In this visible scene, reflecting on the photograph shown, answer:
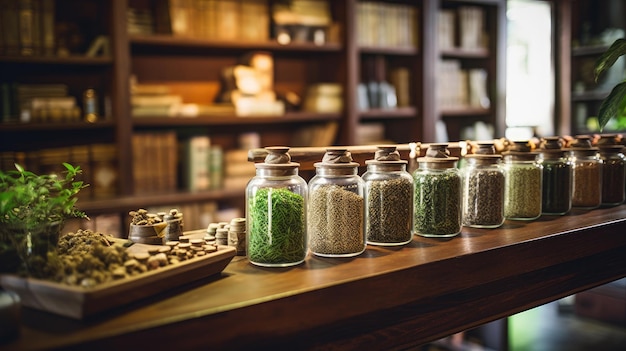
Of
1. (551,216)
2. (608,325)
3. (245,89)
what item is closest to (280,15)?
(245,89)

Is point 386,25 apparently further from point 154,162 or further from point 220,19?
point 154,162

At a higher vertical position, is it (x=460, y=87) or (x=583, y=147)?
(x=460, y=87)

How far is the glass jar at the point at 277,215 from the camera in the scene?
4.44 feet

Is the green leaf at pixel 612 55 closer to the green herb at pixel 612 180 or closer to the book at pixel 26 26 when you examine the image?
the green herb at pixel 612 180

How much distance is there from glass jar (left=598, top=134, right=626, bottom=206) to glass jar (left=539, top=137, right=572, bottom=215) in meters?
0.24

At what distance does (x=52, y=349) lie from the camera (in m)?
0.92

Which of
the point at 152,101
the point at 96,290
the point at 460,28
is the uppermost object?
the point at 460,28

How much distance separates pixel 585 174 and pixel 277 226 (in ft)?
3.85

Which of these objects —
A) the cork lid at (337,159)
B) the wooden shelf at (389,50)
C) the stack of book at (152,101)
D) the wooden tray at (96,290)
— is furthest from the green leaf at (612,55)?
the wooden shelf at (389,50)

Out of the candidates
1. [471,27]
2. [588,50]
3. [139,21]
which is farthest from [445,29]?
[139,21]

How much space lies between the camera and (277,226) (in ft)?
4.44

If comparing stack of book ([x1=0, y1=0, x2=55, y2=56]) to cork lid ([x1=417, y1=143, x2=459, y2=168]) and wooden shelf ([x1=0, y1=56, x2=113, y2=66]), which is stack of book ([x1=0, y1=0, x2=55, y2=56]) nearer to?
wooden shelf ([x1=0, y1=56, x2=113, y2=66])

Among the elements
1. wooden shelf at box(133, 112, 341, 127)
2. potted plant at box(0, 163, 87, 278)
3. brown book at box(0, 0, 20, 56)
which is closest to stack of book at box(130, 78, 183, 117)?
wooden shelf at box(133, 112, 341, 127)

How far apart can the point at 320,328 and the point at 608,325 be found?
3.39 metres
